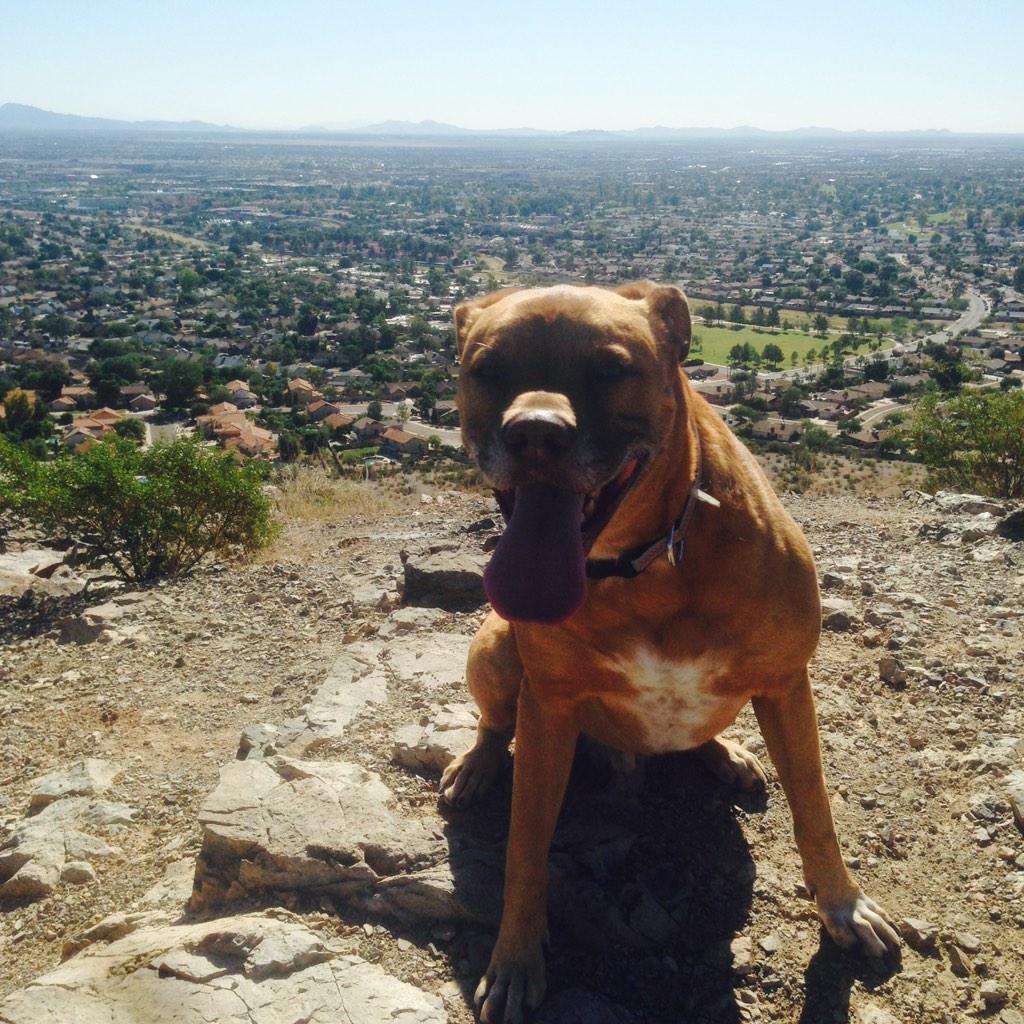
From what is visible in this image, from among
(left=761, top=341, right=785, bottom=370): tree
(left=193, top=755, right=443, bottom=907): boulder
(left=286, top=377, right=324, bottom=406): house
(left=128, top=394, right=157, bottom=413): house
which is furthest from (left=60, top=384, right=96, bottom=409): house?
(left=193, top=755, right=443, bottom=907): boulder

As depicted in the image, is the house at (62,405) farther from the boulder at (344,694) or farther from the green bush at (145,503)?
the boulder at (344,694)

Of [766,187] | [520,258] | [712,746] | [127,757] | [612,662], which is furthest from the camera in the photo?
[766,187]

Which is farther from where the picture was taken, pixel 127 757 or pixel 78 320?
pixel 78 320

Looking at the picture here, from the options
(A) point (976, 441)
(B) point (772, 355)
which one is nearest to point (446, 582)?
(A) point (976, 441)

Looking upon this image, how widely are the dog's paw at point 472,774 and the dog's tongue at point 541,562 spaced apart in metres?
1.32

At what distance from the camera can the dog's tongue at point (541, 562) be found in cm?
229

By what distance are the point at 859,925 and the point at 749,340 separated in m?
50.1

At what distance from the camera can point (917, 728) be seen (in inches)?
155

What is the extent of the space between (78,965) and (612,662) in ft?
6.25

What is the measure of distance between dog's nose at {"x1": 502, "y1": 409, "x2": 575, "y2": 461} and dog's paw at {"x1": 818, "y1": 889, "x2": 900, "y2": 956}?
176cm

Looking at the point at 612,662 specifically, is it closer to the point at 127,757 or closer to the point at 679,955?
the point at 679,955

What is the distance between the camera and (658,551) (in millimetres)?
2465

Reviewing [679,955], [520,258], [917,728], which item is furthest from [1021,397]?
[520,258]

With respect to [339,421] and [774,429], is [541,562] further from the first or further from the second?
[339,421]
